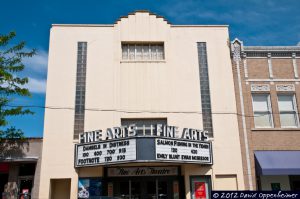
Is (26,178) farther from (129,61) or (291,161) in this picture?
(291,161)

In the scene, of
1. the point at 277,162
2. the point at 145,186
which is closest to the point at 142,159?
the point at 145,186

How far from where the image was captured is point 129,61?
2017 centimetres

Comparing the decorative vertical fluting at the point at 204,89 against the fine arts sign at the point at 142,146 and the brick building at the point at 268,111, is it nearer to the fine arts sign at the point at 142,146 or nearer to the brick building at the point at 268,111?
the fine arts sign at the point at 142,146

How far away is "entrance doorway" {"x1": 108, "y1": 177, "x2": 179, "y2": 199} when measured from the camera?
18453mm

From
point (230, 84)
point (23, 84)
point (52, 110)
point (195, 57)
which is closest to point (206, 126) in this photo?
point (230, 84)

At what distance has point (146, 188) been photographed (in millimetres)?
18531

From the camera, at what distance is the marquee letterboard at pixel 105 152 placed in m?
16.4

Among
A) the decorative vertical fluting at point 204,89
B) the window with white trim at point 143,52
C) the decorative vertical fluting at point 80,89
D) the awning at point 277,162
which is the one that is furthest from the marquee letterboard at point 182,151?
the window with white trim at point 143,52

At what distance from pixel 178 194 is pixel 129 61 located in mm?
8315

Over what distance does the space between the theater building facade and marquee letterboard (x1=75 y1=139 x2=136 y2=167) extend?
0.17 ft

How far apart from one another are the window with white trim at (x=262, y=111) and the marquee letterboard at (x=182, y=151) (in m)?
3.88

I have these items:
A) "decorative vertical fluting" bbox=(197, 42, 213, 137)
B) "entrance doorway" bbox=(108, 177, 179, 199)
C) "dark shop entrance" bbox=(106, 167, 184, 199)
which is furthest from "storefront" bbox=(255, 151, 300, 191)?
"entrance doorway" bbox=(108, 177, 179, 199)

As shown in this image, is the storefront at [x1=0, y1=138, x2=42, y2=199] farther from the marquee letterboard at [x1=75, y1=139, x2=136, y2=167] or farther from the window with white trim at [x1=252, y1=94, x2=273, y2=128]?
the window with white trim at [x1=252, y1=94, x2=273, y2=128]

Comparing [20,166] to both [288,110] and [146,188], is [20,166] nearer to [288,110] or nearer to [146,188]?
[146,188]
